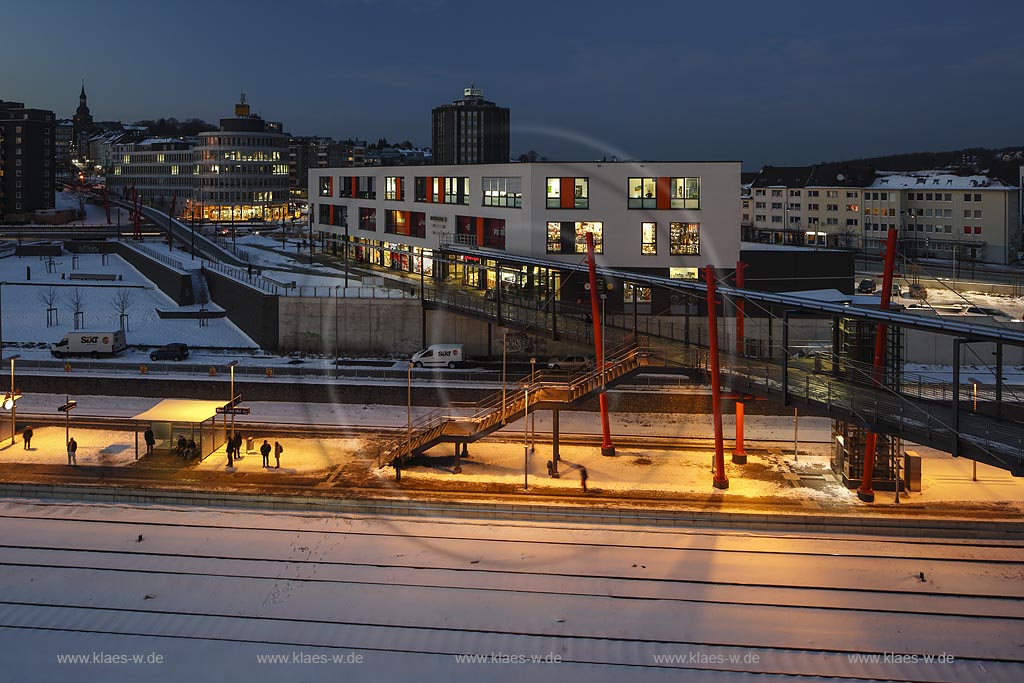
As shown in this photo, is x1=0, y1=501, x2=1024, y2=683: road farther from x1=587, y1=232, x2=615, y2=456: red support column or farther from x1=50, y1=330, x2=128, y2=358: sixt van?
x1=50, y1=330, x2=128, y2=358: sixt van

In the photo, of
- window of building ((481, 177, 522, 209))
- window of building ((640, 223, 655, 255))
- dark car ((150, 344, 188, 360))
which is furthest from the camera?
window of building ((481, 177, 522, 209))

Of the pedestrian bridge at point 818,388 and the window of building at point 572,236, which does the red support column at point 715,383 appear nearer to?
the pedestrian bridge at point 818,388

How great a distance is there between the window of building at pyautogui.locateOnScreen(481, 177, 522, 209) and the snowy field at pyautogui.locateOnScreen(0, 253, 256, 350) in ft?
49.6

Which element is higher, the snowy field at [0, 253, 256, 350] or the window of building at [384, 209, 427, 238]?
the window of building at [384, 209, 427, 238]

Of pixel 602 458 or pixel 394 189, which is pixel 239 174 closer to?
pixel 394 189

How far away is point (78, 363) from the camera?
45969mm

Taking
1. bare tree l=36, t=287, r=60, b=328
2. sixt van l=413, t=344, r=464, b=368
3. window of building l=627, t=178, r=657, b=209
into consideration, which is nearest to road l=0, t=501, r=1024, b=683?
sixt van l=413, t=344, r=464, b=368

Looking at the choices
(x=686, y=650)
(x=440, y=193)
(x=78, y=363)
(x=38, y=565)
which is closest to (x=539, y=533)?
(x=686, y=650)

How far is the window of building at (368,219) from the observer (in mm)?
66688

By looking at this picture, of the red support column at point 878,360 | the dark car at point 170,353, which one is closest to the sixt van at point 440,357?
the dark car at point 170,353

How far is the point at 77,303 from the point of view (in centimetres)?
5556

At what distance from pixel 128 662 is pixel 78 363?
28.8 m

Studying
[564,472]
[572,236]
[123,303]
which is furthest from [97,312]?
[564,472]

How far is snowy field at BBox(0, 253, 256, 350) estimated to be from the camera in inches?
2089
